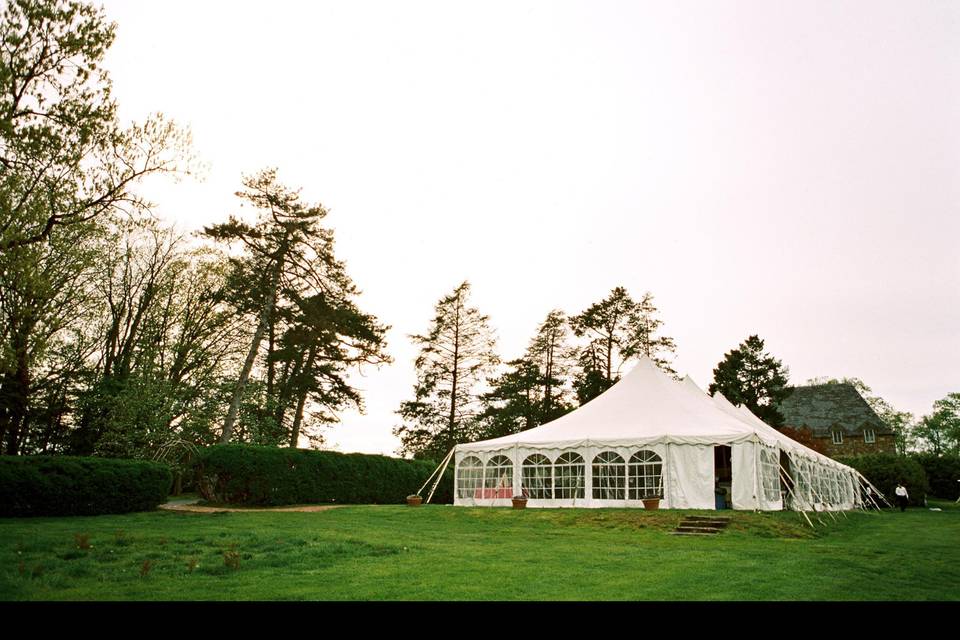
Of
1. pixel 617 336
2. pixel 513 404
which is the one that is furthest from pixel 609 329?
pixel 513 404

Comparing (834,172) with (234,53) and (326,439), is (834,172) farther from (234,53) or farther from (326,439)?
(326,439)

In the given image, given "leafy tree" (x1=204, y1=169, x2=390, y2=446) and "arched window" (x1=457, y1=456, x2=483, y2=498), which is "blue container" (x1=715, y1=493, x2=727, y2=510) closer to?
"arched window" (x1=457, y1=456, x2=483, y2=498)

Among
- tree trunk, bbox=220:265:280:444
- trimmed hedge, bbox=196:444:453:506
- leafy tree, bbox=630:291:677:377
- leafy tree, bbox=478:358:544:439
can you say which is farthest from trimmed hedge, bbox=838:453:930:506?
tree trunk, bbox=220:265:280:444

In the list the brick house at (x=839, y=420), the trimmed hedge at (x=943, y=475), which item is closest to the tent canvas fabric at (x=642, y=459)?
the trimmed hedge at (x=943, y=475)

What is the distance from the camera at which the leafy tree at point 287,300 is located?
760 inches

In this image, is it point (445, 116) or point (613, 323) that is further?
point (613, 323)

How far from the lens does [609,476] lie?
15.3 m

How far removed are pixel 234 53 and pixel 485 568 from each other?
19.2 ft

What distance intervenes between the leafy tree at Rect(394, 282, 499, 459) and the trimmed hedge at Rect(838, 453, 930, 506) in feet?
51.7

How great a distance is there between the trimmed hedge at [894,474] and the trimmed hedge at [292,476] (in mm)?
16949

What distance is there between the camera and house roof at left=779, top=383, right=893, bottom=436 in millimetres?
36469

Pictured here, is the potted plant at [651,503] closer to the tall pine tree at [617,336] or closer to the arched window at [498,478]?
the arched window at [498,478]
